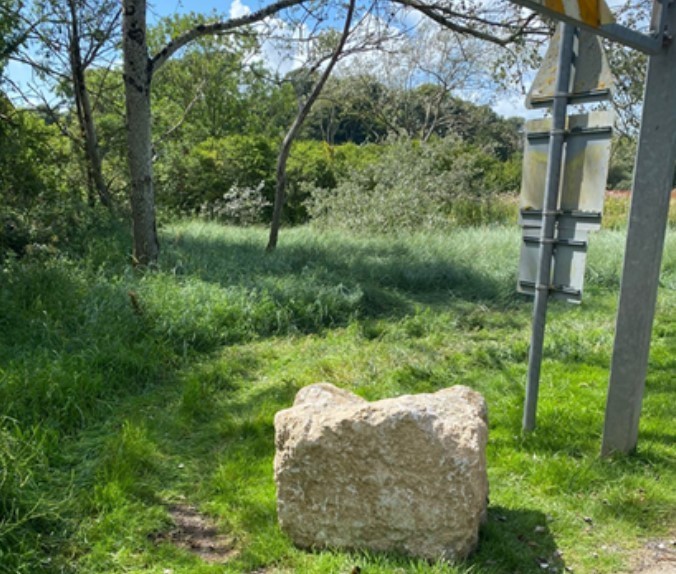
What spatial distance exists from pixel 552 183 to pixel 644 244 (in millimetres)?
618

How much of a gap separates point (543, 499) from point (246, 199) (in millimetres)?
13803

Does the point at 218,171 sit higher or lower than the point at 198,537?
higher

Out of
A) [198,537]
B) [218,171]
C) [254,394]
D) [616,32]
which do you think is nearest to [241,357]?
[254,394]

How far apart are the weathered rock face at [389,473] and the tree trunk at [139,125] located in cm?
561

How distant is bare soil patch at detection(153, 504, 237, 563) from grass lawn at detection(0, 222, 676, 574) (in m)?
0.01

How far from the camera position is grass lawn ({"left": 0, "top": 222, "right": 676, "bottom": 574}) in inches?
111

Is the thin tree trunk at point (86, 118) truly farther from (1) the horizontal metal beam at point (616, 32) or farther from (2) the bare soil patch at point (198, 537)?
(1) the horizontal metal beam at point (616, 32)

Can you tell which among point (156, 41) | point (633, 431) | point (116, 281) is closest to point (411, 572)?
point (633, 431)

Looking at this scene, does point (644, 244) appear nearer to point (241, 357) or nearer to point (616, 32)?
point (616, 32)

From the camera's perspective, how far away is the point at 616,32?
2.77 meters

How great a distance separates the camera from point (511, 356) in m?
5.93

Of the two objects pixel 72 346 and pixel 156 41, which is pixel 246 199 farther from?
pixel 156 41

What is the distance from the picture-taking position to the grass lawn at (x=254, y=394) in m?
2.83

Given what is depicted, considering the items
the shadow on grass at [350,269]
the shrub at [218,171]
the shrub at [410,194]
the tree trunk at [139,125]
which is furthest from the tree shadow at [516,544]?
the shrub at [218,171]
